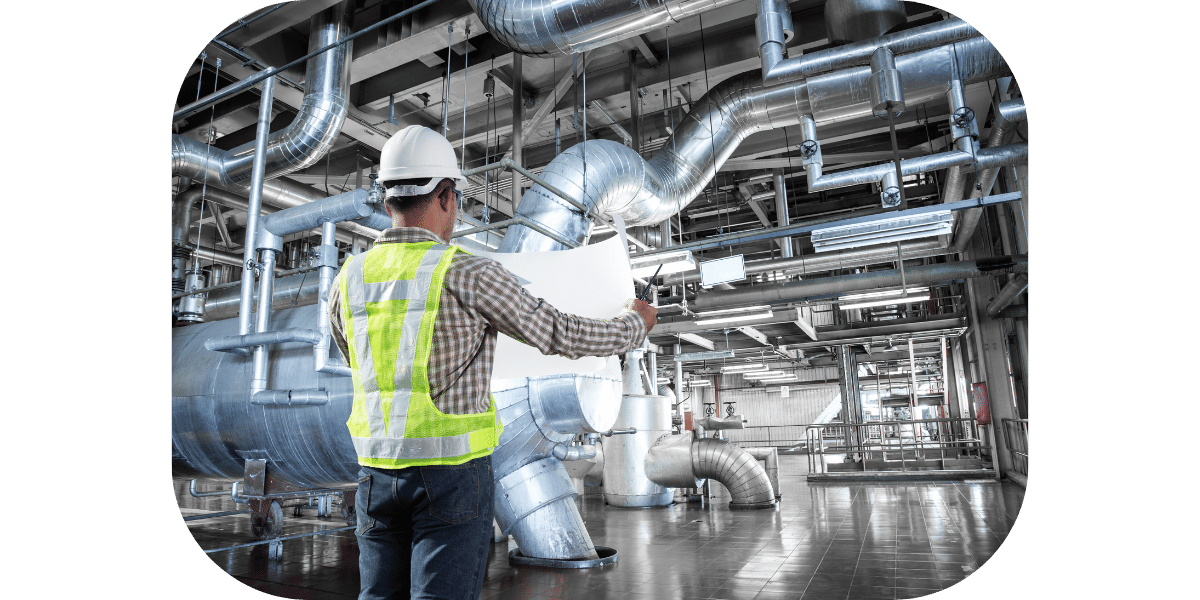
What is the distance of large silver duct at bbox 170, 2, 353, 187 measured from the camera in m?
5.94

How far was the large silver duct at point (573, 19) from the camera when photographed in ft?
14.1

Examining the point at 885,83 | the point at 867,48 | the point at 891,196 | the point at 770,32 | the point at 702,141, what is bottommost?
the point at 891,196

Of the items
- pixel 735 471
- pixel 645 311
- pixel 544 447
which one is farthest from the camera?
pixel 735 471

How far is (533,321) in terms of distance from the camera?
1.60 m

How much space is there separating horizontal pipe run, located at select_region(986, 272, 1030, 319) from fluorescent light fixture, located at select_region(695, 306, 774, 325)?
368cm

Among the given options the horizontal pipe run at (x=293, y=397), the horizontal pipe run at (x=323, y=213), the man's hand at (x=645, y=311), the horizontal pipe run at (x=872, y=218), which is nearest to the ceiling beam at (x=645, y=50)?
the horizontal pipe run at (x=872, y=218)

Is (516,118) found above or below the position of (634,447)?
above

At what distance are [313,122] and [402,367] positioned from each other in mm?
5265

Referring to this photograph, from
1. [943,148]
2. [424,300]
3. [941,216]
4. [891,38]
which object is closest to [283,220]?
[424,300]

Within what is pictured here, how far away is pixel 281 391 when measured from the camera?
4875 mm

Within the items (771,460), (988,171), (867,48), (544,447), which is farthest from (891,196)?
(771,460)

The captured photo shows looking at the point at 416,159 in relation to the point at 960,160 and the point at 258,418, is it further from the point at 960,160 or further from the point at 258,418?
the point at 960,160

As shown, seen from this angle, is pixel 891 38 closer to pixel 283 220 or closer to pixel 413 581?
pixel 283 220

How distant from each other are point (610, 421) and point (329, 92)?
3913 millimetres
